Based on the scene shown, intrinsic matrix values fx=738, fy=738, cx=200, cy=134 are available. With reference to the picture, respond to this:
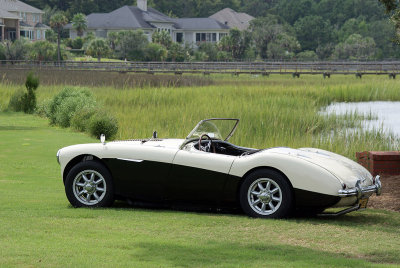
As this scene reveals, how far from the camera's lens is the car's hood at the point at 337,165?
332 inches

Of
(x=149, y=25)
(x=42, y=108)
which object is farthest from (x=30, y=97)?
(x=149, y=25)

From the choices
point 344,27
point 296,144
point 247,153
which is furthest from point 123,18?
point 247,153

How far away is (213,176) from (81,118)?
1561 cm

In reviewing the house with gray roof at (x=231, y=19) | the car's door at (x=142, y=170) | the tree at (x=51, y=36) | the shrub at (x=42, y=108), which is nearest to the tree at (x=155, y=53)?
the tree at (x=51, y=36)

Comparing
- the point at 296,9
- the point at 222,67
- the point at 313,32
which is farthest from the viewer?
the point at 296,9

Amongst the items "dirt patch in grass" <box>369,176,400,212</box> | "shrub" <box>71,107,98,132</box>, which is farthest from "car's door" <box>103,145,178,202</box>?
"shrub" <box>71,107,98,132</box>

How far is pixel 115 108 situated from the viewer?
29.5m

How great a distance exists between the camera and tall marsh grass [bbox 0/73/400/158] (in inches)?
779

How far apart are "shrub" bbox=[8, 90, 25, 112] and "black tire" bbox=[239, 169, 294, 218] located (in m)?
25.0

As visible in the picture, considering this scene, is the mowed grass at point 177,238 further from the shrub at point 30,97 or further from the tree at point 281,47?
the tree at point 281,47

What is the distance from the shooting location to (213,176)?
877 cm

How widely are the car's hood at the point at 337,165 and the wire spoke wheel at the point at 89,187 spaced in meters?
2.15

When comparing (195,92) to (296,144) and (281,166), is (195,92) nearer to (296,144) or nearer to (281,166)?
(296,144)

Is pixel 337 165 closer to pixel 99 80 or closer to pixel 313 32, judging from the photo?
pixel 99 80
